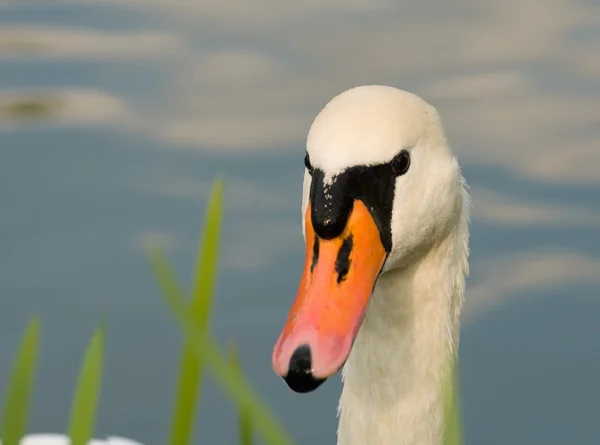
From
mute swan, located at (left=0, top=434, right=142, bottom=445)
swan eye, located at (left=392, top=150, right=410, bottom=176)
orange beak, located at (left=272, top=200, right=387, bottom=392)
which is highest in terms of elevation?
swan eye, located at (left=392, top=150, right=410, bottom=176)

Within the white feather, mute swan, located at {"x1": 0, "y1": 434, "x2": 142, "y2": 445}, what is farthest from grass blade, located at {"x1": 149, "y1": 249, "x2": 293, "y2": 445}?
mute swan, located at {"x1": 0, "y1": 434, "x2": 142, "y2": 445}

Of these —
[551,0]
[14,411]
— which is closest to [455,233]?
[14,411]

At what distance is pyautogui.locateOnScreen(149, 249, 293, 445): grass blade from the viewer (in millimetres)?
726

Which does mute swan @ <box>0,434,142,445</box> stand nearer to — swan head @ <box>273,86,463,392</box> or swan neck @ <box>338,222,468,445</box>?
swan neck @ <box>338,222,468,445</box>

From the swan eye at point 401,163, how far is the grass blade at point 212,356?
196 cm

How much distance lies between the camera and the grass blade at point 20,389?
33.1 inches

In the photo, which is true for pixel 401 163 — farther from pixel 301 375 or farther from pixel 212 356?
pixel 212 356

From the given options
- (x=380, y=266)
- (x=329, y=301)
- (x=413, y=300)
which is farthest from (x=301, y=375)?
(x=413, y=300)

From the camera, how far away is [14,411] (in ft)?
2.85

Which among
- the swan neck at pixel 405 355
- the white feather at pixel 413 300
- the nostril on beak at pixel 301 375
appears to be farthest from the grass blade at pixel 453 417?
the swan neck at pixel 405 355

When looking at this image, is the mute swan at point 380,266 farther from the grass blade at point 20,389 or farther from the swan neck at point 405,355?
the grass blade at point 20,389

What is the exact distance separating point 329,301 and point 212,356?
5.63 ft

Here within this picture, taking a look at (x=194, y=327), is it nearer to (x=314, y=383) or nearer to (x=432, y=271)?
(x=314, y=383)

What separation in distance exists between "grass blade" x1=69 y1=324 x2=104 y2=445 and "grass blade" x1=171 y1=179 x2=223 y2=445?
0.20 feet
